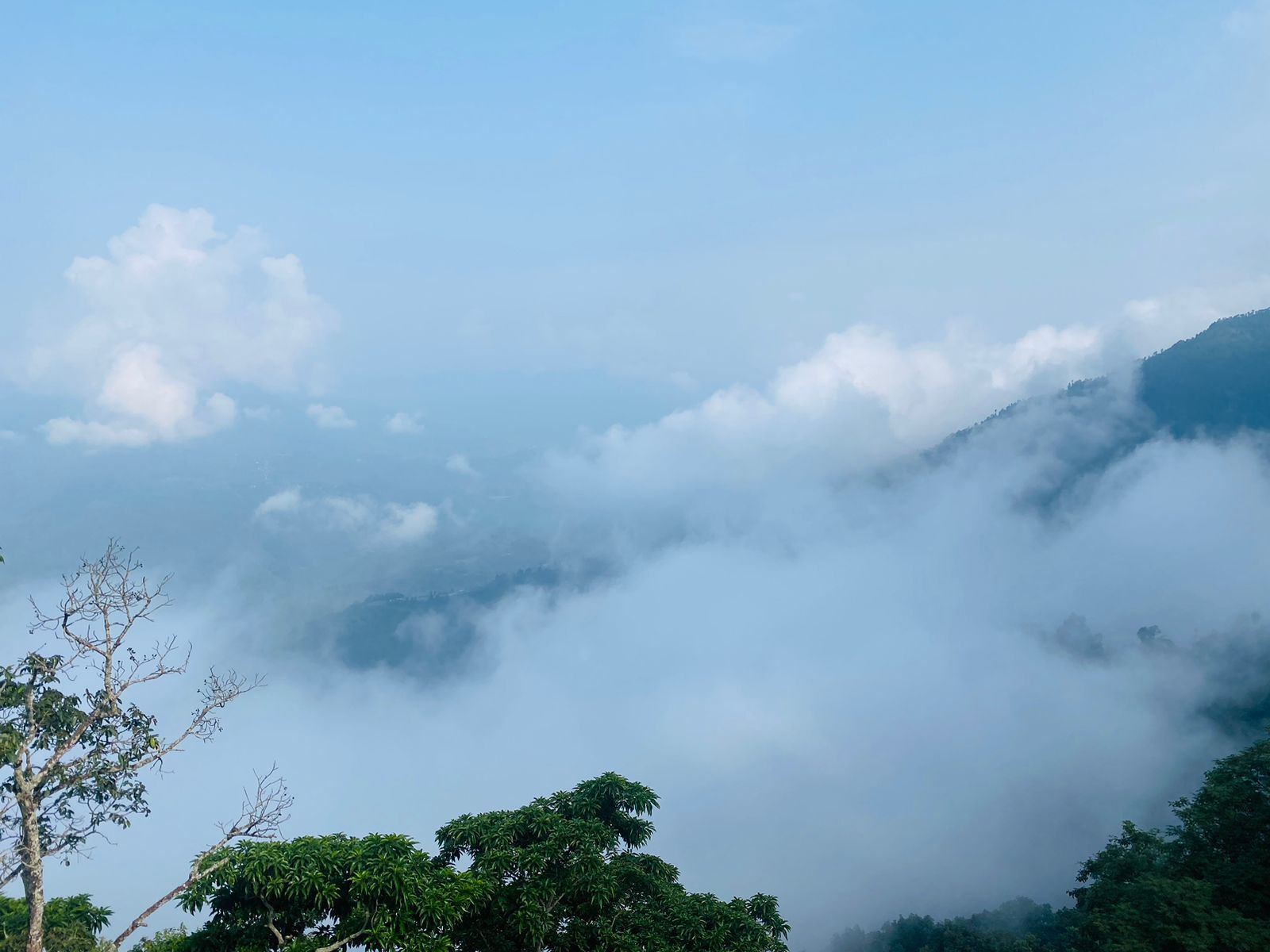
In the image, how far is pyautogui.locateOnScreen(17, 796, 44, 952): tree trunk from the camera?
15734 millimetres

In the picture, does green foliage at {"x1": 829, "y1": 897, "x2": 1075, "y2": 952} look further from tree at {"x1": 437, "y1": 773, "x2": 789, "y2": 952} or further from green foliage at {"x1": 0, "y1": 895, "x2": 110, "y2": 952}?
green foliage at {"x1": 0, "y1": 895, "x2": 110, "y2": 952}

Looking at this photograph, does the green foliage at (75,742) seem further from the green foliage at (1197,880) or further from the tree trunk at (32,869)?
the green foliage at (1197,880)

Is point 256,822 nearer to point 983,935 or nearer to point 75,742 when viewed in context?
point 75,742

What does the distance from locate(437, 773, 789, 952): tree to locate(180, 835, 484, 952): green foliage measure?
2.06 m

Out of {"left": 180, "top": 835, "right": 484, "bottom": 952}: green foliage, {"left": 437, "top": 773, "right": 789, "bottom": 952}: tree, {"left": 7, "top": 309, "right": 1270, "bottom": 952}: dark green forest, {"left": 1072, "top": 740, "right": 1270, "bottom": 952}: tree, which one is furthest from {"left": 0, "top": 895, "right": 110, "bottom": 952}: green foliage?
{"left": 1072, "top": 740, "right": 1270, "bottom": 952}: tree

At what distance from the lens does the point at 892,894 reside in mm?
142500

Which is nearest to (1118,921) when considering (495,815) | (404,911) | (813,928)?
(495,815)

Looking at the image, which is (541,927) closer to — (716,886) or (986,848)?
(986,848)

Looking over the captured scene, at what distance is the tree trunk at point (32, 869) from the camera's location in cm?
1573

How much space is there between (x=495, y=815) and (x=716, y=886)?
179 metres

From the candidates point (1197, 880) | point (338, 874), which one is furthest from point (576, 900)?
point (1197, 880)

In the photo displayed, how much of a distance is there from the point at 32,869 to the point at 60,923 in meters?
5.74

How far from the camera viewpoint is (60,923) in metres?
19.8

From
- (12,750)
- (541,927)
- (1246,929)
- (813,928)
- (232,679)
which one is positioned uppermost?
(232,679)
